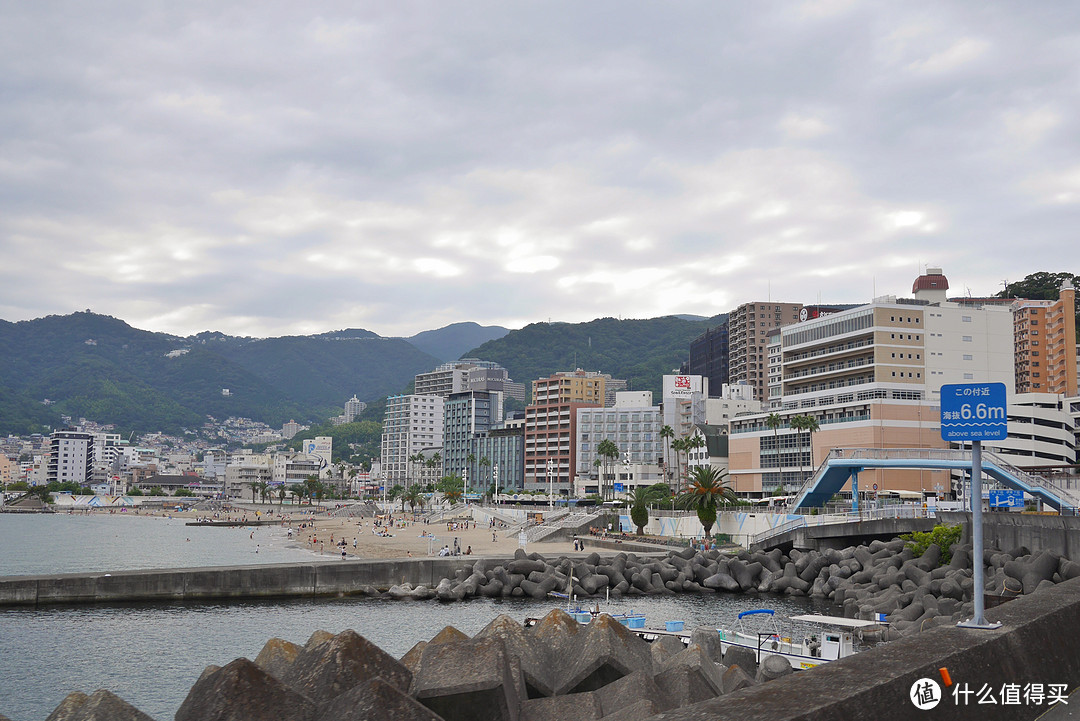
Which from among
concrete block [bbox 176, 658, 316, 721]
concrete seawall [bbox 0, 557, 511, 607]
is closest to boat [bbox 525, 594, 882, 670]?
concrete block [bbox 176, 658, 316, 721]

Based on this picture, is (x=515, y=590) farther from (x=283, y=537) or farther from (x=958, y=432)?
(x=283, y=537)

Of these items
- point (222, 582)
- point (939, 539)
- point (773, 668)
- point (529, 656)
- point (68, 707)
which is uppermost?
point (68, 707)

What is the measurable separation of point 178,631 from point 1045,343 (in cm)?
14518

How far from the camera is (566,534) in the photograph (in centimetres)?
9062

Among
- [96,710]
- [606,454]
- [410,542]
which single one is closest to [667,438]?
[606,454]

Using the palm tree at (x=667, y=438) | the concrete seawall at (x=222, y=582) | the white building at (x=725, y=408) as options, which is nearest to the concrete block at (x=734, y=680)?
the concrete seawall at (x=222, y=582)

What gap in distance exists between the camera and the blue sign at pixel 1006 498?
173 ft

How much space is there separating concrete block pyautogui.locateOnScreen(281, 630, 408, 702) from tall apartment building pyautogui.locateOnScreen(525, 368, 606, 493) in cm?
16694

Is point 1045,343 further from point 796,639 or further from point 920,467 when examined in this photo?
point 796,639

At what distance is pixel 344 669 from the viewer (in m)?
10.8

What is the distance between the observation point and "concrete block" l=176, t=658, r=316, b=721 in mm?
9484

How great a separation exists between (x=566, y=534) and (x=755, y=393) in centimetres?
11921

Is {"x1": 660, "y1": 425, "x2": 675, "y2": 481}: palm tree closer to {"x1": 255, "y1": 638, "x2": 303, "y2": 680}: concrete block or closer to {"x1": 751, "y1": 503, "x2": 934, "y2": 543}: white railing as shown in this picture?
{"x1": 751, "y1": 503, "x2": 934, "y2": 543}: white railing

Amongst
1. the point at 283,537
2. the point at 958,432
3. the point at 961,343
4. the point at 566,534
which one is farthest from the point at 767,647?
the point at 283,537
